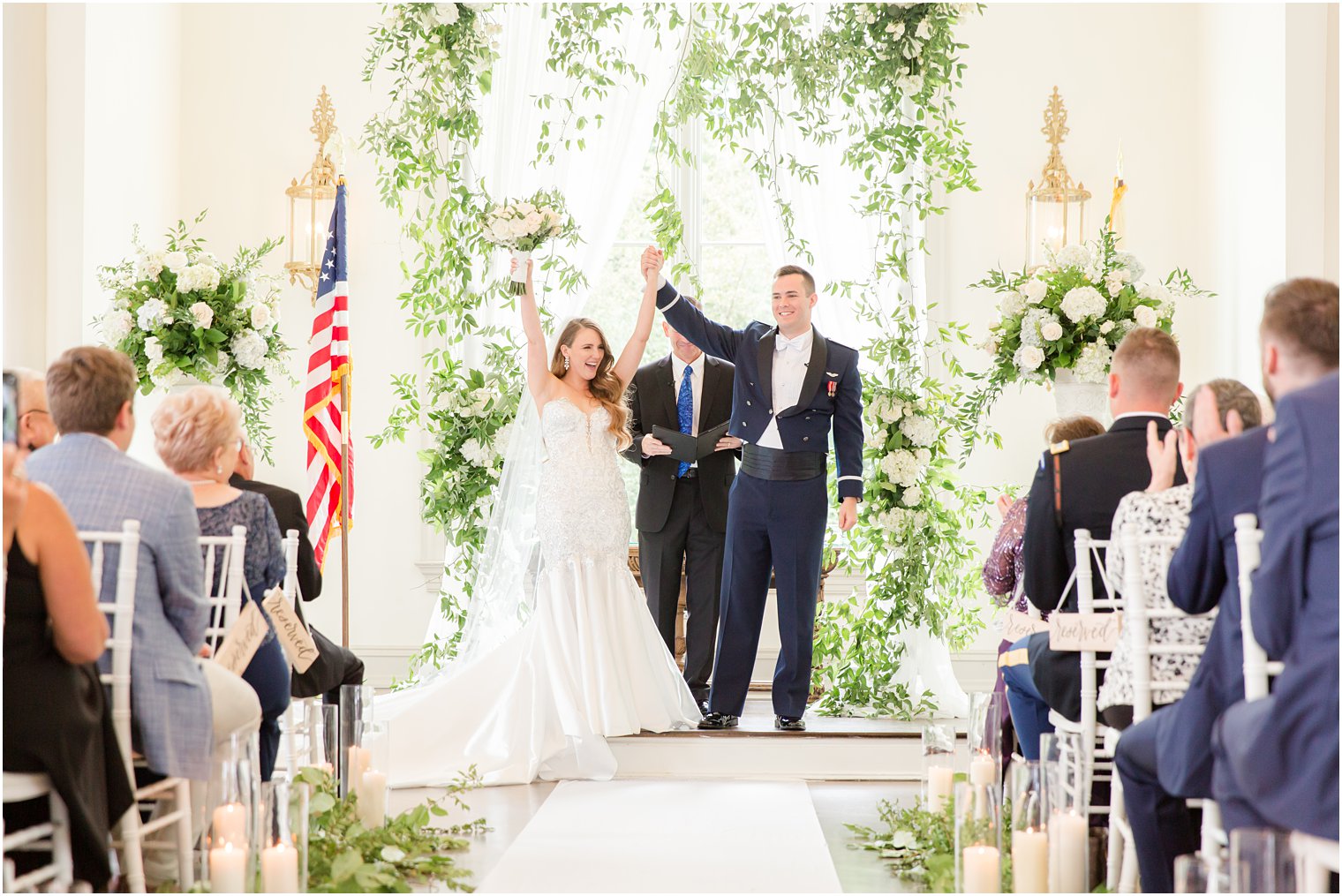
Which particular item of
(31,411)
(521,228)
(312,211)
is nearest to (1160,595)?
(31,411)

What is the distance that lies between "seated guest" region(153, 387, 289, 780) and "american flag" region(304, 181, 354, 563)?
2.08 metres

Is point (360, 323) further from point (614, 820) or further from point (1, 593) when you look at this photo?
point (1, 593)

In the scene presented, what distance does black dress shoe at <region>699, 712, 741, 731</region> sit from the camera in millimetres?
5160

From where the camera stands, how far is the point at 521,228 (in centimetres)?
515

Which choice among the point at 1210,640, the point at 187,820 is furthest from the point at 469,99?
the point at 1210,640

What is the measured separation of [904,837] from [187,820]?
2.04m

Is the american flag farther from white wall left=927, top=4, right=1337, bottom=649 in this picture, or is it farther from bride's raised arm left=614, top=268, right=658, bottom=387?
white wall left=927, top=4, right=1337, bottom=649

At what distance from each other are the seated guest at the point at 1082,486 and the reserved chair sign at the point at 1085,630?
11 centimetres

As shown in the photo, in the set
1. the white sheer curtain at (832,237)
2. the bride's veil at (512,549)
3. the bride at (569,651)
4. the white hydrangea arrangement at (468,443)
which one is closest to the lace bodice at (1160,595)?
the bride at (569,651)

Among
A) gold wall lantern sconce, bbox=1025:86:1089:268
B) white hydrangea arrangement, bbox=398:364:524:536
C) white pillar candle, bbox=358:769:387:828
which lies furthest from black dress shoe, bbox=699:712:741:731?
gold wall lantern sconce, bbox=1025:86:1089:268

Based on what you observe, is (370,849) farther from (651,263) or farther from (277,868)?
(651,263)

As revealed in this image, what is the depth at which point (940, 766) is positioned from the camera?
370 centimetres

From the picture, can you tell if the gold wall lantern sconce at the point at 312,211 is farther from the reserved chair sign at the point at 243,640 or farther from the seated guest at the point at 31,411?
the reserved chair sign at the point at 243,640

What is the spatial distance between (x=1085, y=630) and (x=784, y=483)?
1954 mm
